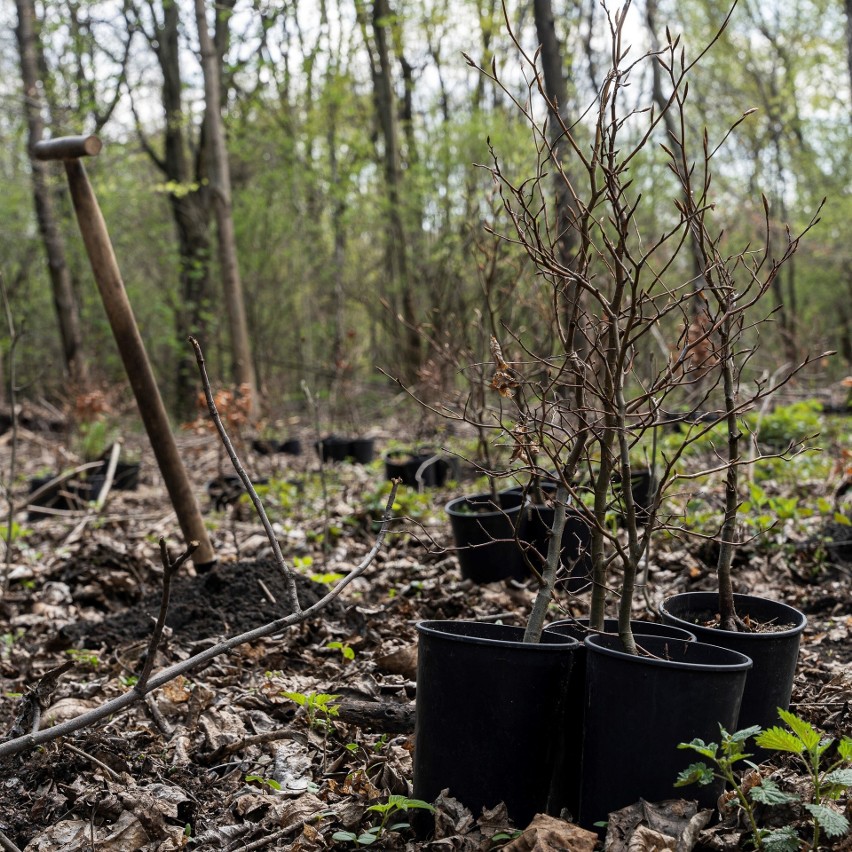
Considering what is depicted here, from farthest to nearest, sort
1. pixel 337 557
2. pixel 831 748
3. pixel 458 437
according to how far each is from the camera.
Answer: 1. pixel 458 437
2. pixel 337 557
3. pixel 831 748

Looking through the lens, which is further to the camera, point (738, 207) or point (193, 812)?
point (738, 207)

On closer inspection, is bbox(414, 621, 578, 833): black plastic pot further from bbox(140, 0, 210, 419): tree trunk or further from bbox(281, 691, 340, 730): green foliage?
bbox(140, 0, 210, 419): tree trunk

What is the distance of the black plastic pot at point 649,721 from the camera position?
2.03m

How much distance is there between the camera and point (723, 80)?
65.9ft

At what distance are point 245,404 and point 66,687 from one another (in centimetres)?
434

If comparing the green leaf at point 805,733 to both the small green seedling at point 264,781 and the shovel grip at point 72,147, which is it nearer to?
the small green seedling at point 264,781

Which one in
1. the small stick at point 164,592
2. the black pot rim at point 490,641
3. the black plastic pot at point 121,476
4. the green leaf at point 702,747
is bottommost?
the black plastic pot at point 121,476

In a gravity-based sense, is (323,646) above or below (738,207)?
below

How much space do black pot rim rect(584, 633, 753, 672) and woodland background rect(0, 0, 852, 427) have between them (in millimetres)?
8128

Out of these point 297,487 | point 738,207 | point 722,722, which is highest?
point 738,207

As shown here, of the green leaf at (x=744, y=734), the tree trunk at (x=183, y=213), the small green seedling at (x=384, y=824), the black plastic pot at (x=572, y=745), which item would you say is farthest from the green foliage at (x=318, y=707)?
the tree trunk at (x=183, y=213)

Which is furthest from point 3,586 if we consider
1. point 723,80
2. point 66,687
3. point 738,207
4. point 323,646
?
point 723,80

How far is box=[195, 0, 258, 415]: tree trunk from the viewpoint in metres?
11.6

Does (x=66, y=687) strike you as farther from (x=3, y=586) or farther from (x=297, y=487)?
(x=297, y=487)
